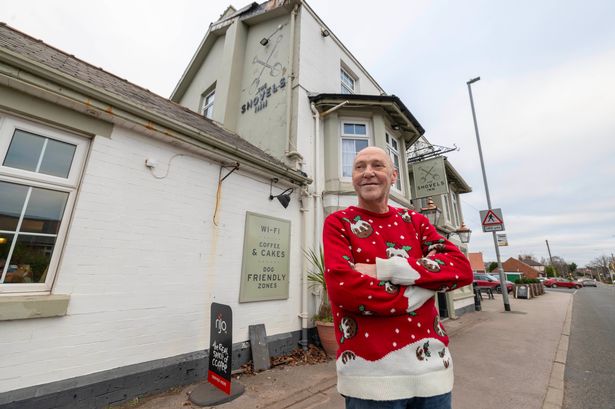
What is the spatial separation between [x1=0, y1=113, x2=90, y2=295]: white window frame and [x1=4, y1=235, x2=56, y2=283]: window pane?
1.8 inches

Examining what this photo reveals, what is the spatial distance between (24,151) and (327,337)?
17.1 ft

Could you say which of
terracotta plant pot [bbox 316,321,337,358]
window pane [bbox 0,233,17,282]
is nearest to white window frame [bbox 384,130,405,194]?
terracotta plant pot [bbox 316,321,337,358]

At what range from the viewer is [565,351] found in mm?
5609

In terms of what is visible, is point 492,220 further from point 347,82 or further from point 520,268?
point 520,268

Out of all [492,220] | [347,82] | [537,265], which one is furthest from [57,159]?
[537,265]

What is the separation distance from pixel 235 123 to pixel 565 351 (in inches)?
400

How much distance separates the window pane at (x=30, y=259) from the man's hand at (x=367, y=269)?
3501mm

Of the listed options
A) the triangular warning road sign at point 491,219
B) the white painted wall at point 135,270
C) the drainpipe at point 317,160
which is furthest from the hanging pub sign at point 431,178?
the white painted wall at point 135,270

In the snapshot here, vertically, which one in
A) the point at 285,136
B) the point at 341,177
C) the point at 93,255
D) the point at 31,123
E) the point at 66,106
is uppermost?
the point at 285,136

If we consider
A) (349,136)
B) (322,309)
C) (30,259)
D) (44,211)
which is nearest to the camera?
(30,259)

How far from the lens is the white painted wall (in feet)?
9.02

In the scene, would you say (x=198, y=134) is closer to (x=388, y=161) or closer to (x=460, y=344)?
(x=388, y=161)

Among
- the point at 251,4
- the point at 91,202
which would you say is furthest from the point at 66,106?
the point at 251,4

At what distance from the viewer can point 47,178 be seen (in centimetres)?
295
